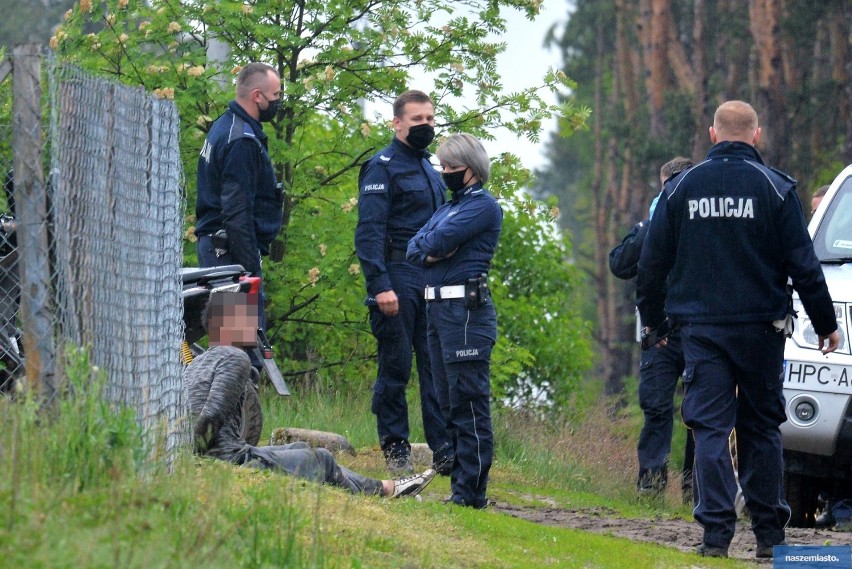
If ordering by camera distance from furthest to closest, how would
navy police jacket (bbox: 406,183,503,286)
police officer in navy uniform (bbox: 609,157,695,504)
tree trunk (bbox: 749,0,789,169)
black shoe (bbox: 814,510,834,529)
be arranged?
tree trunk (bbox: 749,0,789,169) < police officer in navy uniform (bbox: 609,157,695,504) < black shoe (bbox: 814,510,834,529) < navy police jacket (bbox: 406,183,503,286)

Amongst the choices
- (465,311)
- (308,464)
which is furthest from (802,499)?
(308,464)

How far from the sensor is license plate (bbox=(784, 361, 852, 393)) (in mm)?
8445

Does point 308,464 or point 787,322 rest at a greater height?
point 787,322

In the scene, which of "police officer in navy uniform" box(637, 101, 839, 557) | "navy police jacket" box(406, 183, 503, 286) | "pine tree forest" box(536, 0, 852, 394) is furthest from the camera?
"pine tree forest" box(536, 0, 852, 394)

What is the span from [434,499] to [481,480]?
46 centimetres

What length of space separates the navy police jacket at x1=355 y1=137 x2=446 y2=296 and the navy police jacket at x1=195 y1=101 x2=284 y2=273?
2.11 ft

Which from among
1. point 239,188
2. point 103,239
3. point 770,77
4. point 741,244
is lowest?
point 103,239

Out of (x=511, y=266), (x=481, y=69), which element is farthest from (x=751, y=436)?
(x=511, y=266)

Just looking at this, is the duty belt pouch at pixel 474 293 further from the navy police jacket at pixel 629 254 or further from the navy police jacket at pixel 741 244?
the navy police jacket at pixel 629 254

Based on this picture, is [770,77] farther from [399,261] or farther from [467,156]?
[467,156]

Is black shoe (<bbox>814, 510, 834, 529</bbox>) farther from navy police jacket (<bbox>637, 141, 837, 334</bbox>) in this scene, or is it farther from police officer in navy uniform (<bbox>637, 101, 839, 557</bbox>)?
navy police jacket (<bbox>637, 141, 837, 334</bbox>)

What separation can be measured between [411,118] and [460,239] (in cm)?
147

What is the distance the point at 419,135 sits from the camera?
9141mm

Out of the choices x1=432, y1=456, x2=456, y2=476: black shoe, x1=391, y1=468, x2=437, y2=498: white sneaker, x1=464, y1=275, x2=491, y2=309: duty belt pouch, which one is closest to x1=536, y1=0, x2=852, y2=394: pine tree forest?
x1=432, y1=456, x2=456, y2=476: black shoe
